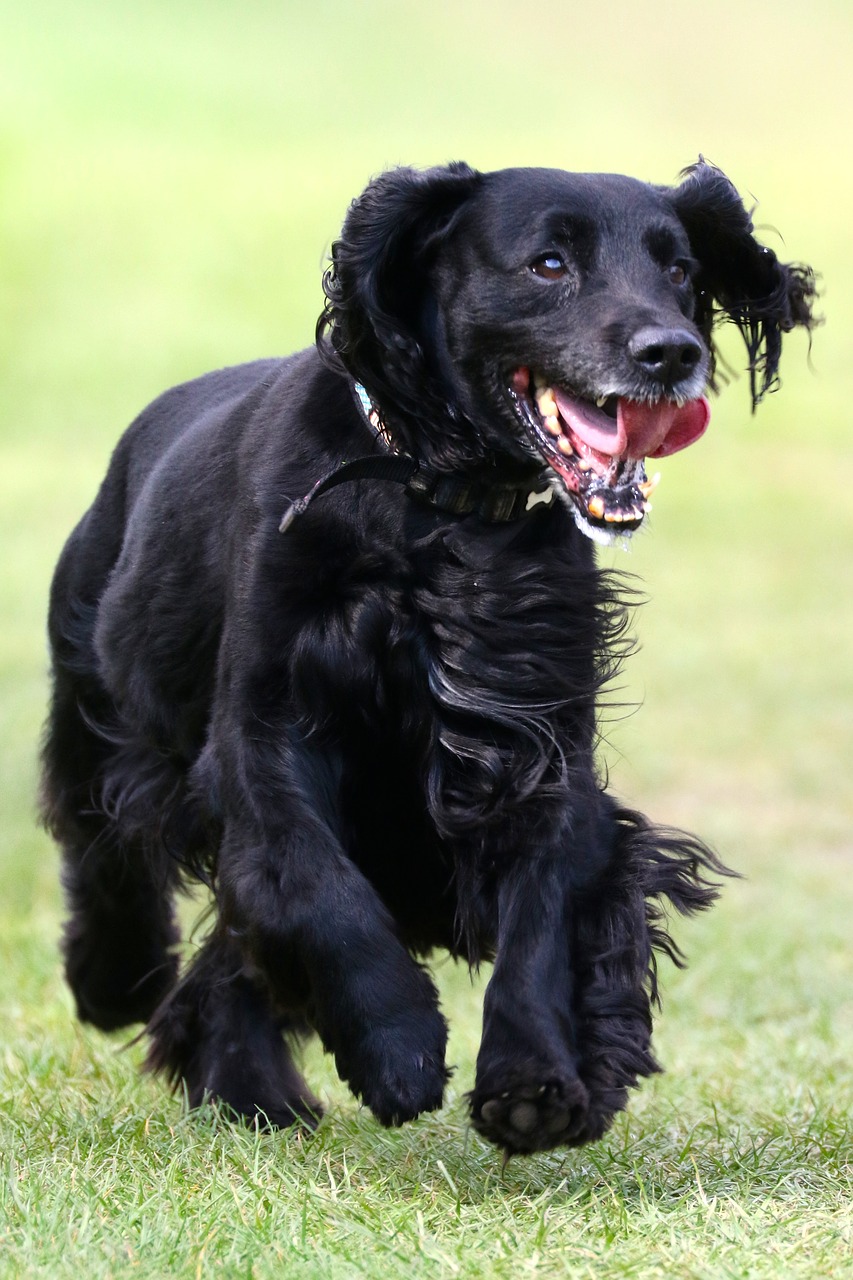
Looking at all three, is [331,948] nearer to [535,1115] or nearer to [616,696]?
[535,1115]

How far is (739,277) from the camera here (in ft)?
14.4

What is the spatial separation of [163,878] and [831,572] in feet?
45.8

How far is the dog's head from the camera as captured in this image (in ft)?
11.9

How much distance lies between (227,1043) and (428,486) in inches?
66.1

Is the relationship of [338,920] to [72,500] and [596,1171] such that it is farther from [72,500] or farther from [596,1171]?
[72,500]

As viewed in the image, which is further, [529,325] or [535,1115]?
[529,325]

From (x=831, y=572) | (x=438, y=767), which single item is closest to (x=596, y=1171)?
(x=438, y=767)

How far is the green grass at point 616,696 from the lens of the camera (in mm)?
3180

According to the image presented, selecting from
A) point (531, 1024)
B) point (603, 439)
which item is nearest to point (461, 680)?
point (603, 439)

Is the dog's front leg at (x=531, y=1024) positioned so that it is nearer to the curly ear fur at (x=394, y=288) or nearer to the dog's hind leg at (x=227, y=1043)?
the curly ear fur at (x=394, y=288)

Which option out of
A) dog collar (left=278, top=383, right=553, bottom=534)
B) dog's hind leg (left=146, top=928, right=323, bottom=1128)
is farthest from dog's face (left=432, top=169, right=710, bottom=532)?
dog's hind leg (left=146, top=928, right=323, bottom=1128)

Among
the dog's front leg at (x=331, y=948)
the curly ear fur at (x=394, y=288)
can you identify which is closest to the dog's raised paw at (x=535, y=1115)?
the dog's front leg at (x=331, y=948)

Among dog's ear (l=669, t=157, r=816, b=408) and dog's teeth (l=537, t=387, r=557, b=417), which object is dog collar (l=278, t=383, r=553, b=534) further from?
dog's ear (l=669, t=157, r=816, b=408)

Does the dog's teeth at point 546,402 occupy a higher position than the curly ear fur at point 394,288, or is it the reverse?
the curly ear fur at point 394,288
